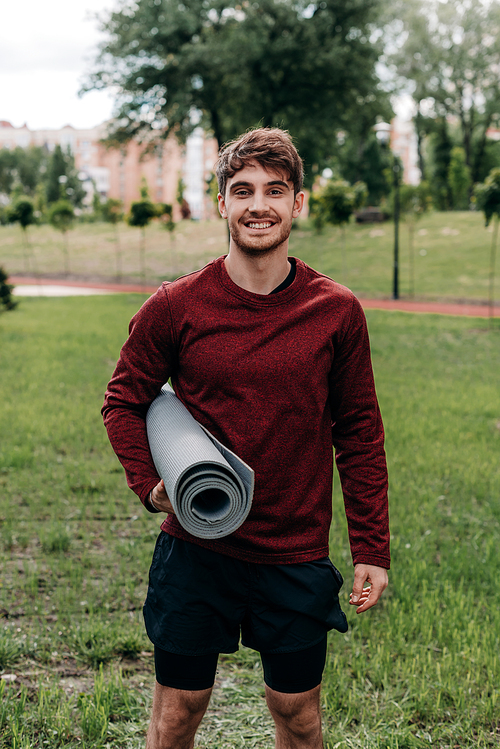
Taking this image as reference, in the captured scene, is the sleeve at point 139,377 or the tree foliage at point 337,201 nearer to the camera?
the sleeve at point 139,377

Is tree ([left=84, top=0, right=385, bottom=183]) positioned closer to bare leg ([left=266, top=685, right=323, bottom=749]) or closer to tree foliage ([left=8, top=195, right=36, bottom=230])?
tree foliage ([left=8, top=195, right=36, bottom=230])

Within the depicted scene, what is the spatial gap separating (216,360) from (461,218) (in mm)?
40071

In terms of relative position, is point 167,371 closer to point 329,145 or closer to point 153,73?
point 153,73

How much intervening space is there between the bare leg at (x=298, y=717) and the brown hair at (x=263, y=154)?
151cm

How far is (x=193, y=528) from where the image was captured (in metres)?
1.84

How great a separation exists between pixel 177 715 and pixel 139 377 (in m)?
0.98

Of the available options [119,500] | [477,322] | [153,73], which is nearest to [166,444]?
[119,500]

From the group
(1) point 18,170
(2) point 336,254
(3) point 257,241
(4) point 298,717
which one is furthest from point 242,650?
(1) point 18,170

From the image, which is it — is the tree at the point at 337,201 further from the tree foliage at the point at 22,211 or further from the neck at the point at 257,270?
the neck at the point at 257,270

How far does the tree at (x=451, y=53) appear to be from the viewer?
4656 cm

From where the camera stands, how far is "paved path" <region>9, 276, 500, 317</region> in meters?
22.4

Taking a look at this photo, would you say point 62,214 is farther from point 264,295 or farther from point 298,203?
point 264,295

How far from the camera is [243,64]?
81.3 ft

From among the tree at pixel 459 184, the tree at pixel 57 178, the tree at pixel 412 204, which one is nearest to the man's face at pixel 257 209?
the tree at pixel 412 204
